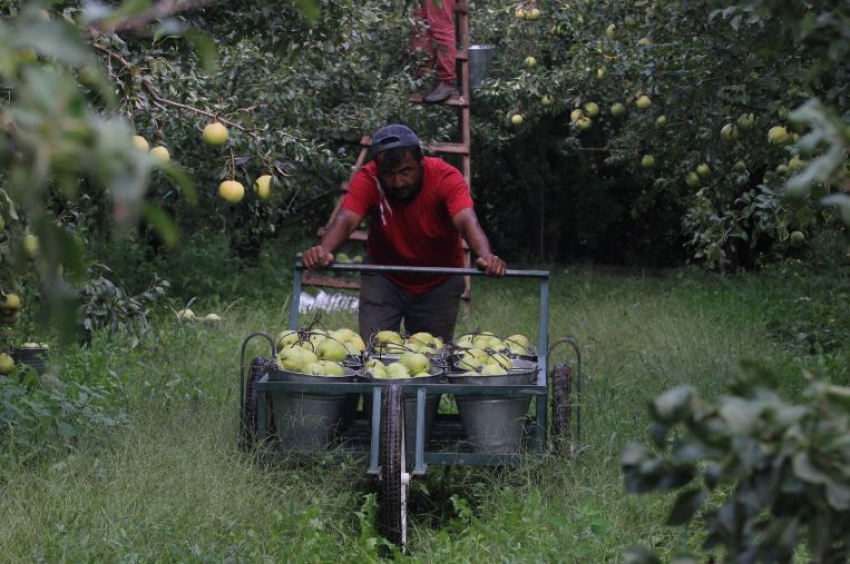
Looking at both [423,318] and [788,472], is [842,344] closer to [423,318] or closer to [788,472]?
[423,318]

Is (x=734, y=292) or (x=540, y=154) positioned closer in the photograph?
(x=734, y=292)

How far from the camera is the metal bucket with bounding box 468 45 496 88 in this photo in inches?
422

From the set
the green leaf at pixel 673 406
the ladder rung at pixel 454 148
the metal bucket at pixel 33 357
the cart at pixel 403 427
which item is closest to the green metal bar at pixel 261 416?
the cart at pixel 403 427

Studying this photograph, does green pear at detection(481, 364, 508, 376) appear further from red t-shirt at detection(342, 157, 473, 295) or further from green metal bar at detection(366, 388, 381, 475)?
red t-shirt at detection(342, 157, 473, 295)

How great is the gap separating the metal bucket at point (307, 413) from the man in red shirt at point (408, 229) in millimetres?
844

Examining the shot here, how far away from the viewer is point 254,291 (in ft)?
34.2

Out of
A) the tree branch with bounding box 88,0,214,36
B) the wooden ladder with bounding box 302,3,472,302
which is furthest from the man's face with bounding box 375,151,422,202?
the wooden ladder with bounding box 302,3,472,302

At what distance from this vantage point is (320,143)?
996cm

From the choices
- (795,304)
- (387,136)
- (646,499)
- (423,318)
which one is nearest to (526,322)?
(795,304)

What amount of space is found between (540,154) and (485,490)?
11.1 m

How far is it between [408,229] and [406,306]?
0.40 metres

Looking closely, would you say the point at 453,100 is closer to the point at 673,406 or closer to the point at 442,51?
the point at 442,51

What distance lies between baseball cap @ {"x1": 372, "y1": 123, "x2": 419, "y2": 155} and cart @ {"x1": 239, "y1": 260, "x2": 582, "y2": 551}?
0.67 meters

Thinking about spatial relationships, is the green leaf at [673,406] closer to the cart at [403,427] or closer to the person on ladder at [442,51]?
the cart at [403,427]
